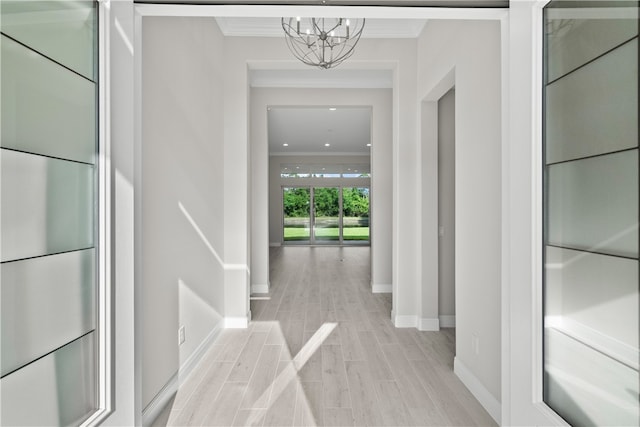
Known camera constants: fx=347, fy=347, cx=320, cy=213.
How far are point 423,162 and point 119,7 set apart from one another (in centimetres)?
291

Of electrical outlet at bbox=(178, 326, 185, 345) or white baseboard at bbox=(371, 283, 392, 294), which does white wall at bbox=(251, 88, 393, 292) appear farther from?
electrical outlet at bbox=(178, 326, 185, 345)

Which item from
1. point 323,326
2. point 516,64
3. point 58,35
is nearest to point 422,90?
point 516,64

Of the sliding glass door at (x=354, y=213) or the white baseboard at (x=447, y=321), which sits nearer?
the white baseboard at (x=447, y=321)

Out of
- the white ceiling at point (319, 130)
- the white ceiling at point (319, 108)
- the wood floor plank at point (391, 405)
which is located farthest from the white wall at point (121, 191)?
the white ceiling at point (319, 130)

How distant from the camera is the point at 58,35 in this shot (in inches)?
43.3

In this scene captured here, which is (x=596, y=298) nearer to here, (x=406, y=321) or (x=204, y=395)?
(x=204, y=395)

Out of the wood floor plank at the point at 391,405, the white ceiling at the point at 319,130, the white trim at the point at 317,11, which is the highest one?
the white ceiling at the point at 319,130

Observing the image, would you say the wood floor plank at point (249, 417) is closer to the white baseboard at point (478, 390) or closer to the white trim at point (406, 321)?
the white baseboard at point (478, 390)

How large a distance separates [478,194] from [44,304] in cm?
231

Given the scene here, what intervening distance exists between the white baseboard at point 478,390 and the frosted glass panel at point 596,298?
3.80 ft

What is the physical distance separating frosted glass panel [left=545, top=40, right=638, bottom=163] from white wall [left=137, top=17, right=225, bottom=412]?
1572 millimetres

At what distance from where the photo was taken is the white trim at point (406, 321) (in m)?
3.64

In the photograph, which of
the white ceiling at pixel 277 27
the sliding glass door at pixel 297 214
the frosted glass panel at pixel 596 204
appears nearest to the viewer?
the frosted glass panel at pixel 596 204

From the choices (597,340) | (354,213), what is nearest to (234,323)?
(597,340)
